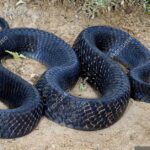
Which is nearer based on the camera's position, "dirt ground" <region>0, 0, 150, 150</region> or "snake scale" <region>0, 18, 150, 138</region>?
"dirt ground" <region>0, 0, 150, 150</region>

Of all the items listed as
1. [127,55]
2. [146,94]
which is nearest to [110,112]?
[146,94]

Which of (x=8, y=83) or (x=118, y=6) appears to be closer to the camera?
(x=8, y=83)

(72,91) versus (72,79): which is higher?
(72,79)

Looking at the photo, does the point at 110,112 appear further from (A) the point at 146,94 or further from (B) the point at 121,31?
(B) the point at 121,31
